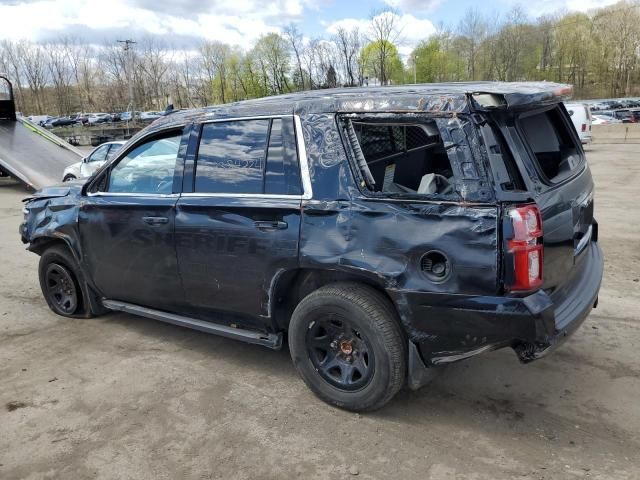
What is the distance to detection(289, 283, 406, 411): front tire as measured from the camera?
10.8 feet

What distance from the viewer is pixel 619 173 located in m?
14.7

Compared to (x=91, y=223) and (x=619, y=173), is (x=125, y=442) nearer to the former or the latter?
(x=91, y=223)

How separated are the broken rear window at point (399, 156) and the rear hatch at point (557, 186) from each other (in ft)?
1.63

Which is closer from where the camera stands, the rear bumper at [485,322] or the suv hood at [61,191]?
the rear bumper at [485,322]

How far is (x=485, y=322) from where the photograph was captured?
298 cm

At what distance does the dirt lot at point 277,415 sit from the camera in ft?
10.1

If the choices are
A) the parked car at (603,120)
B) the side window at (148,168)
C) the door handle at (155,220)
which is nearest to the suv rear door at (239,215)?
the door handle at (155,220)

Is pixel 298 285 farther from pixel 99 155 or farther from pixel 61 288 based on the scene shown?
pixel 99 155

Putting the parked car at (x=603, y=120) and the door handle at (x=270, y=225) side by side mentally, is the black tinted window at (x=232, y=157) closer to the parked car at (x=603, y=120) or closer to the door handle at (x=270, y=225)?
the door handle at (x=270, y=225)

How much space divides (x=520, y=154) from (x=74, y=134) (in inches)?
2082

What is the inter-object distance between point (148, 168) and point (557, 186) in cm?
302

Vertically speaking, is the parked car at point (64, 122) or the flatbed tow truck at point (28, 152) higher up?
the parked car at point (64, 122)

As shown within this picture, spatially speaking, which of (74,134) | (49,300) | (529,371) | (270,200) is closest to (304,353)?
(270,200)

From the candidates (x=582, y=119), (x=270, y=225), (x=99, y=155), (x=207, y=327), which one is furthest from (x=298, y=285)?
(x=582, y=119)
